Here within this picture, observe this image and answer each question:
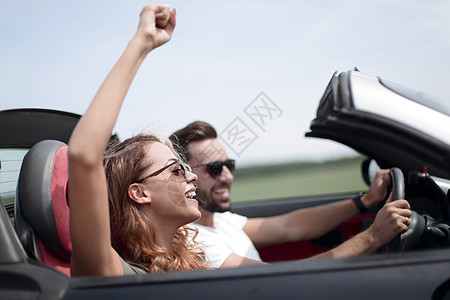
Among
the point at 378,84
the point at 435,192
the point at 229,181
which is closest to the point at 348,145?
the point at 435,192

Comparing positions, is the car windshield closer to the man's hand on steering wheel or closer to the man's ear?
the man's hand on steering wheel

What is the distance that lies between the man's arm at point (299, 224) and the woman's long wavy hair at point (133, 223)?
107 cm

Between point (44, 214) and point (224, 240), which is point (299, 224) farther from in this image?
point (44, 214)

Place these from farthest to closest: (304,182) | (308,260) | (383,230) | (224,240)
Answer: (304,182) < (224,240) < (383,230) < (308,260)

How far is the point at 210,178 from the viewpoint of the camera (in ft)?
8.93

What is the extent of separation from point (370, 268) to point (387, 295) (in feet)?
0.24

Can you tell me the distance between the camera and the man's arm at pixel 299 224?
286cm

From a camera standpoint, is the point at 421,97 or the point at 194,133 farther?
the point at 194,133

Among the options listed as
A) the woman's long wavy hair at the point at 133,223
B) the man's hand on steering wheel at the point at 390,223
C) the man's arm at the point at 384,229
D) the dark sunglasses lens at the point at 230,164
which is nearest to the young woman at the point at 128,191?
the woman's long wavy hair at the point at 133,223

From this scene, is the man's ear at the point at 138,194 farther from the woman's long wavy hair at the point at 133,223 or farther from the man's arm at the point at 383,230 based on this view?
the man's arm at the point at 383,230

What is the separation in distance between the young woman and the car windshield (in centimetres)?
74

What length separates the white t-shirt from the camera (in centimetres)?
218

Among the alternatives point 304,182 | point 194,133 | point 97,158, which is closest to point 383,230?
point 97,158

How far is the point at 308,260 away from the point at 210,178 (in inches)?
57.3
